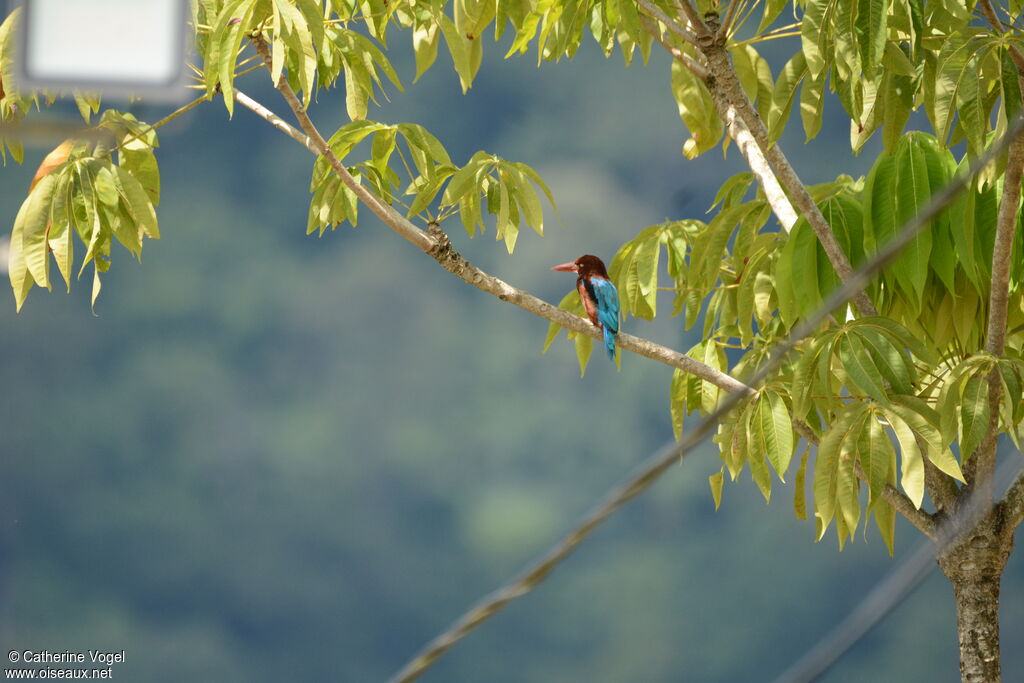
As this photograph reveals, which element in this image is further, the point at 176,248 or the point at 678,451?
the point at 176,248

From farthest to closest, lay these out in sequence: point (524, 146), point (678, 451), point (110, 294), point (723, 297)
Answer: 1. point (524, 146)
2. point (110, 294)
3. point (723, 297)
4. point (678, 451)

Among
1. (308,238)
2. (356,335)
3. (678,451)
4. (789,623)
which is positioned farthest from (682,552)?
(678,451)

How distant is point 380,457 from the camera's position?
14.4 feet

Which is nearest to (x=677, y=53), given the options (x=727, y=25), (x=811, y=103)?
(x=727, y=25)

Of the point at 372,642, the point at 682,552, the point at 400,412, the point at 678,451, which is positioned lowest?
A: the point at 372,642

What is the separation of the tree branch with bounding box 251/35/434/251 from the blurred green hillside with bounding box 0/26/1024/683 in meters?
2.23

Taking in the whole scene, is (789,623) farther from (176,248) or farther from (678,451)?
(678,451)

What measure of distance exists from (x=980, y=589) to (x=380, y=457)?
2.56 metres

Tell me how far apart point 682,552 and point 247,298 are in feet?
6.77

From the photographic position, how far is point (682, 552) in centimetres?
443

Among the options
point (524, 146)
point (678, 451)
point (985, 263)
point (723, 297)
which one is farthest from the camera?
point (524, 146)

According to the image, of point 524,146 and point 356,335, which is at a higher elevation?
Answer: point 524,146

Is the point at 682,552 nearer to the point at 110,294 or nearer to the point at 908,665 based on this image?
the point at 908,665

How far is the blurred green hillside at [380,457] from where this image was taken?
420 centimetres
